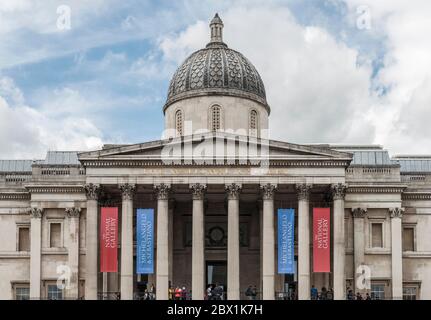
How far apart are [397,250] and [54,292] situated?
26.5 meters

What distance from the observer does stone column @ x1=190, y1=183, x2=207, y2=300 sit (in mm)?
62062

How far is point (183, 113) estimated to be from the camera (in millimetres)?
72812

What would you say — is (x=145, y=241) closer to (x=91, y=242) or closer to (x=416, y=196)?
(x=91, y=242)

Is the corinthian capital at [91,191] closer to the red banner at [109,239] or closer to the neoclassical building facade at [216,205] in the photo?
the neoclassical building facade at [216,205]

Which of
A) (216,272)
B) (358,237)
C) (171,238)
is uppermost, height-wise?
(358,237)

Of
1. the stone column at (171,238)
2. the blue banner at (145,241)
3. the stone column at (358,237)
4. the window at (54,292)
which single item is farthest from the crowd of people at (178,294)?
the stone column at (358,237)

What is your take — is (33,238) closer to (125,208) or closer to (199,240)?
(125,208)

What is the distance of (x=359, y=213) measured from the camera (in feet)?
225

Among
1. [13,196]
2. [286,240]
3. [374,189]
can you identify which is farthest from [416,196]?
[13,196]

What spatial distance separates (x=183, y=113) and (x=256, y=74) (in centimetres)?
743

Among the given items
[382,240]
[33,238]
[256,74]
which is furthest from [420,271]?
[33,238]

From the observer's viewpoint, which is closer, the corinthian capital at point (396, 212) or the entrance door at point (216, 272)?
the corinthian capital at point (396, 212)

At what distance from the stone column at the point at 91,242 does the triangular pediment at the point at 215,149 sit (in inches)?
98.0

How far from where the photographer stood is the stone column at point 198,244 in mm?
62062
